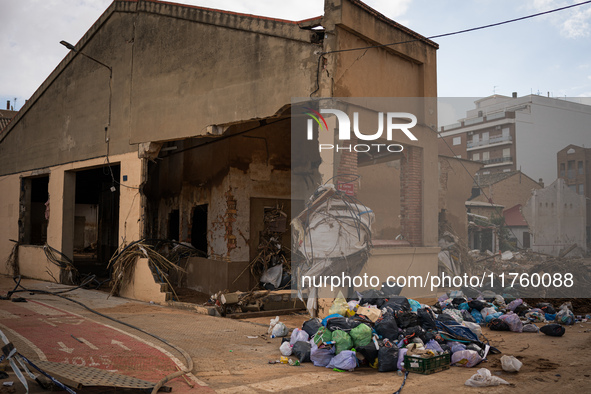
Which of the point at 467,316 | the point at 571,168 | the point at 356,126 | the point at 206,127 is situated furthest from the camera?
the point at 571,168

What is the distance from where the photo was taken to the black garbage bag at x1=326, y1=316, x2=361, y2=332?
6.66m

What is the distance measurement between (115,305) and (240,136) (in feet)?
17.7

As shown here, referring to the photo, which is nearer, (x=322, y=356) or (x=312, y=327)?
(x=322, y=356)

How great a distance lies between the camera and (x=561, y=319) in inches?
378

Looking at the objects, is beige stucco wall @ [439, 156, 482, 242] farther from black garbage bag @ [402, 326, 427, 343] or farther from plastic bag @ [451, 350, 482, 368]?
plastic bag @ [451, 350, 482, 368]

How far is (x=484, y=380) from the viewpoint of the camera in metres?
5.28

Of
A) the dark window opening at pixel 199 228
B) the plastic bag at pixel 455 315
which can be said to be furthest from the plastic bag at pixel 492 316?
the dark window opening at pixel 199 228

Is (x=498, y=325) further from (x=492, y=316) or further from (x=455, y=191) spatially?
(x=455, y=191)

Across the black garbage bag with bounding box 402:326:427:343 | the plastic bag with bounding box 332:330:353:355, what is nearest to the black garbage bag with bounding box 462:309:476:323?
the black garbage bag with bounding box 402:326:427:343

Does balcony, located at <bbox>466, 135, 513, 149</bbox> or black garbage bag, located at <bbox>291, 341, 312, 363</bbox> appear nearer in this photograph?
black garbage bag, located at <bbox>291, 341, 312, 363</bbox>

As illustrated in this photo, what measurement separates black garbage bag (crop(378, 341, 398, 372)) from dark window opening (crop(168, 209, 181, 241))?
409 inches

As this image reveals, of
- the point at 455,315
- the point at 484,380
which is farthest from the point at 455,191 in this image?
the point at 484,380

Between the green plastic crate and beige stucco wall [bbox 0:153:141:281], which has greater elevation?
beige stucco wall [bbox 0:153:141:281]

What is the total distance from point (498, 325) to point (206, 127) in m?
7.29
